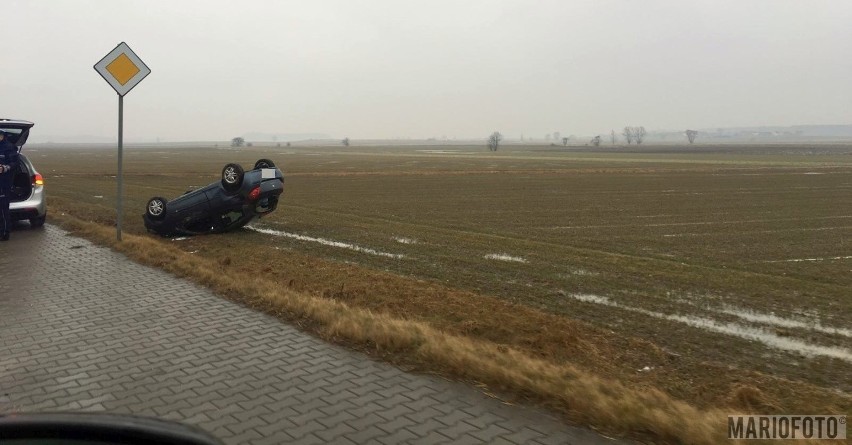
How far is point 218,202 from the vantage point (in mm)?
13812

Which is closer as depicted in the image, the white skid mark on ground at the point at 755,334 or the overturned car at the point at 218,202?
the white skid mark on ground at the point at 755,334

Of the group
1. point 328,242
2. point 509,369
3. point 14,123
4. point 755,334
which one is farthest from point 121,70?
point 755,334

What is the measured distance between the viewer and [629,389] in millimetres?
4715

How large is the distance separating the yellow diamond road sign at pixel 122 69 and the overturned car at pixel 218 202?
2869mm

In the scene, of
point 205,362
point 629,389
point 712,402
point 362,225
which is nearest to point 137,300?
point 205,362

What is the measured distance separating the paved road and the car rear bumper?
6.40m

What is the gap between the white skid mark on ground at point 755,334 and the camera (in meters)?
6.37

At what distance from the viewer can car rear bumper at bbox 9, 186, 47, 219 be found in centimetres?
1312

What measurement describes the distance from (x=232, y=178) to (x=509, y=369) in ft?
33.2

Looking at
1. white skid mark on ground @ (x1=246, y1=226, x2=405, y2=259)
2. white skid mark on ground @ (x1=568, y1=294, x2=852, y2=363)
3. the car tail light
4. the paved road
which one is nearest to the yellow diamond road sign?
the car tail light

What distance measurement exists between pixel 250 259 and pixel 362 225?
6.24 metres

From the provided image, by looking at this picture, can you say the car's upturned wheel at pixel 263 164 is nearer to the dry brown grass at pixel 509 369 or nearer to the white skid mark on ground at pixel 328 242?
the white skid mark on ground at pixel 328 242

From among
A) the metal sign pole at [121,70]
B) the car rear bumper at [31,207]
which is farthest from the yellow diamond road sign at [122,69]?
the car rear bumper at [31,207]

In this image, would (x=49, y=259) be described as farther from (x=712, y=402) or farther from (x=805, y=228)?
(x=805, y=228)
